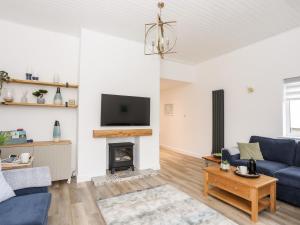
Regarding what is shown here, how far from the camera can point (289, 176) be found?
2643mm

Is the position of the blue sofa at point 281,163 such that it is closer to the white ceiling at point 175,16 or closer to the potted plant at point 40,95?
the white ceiling at point 175,16

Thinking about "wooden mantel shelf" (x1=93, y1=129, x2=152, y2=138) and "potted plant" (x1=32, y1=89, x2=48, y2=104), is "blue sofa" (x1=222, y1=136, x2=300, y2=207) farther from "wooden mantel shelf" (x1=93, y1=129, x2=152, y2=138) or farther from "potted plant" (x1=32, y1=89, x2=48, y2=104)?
"potted plant" (x1=32, y1=89, x2=48, y2=104)

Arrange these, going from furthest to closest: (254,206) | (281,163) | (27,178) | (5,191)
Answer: (281,163) → (254,206) → (27,178) → (5,191)

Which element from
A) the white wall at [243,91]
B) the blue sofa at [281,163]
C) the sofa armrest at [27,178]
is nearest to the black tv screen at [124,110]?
the sofa armrest at [27,178]

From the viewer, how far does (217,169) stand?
115 inches

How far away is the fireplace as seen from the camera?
380 centimetres

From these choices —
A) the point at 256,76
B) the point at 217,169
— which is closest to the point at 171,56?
the point at 256,76

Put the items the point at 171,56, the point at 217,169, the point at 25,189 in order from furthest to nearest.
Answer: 1. the point at 171,56
2. the point at 217,169
3. the point at 25,189

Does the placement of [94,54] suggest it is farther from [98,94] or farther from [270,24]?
[270,24]

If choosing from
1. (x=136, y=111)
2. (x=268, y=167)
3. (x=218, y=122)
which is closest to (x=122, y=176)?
(x=136, y=111)

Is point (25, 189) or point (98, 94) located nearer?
point (25, 189)

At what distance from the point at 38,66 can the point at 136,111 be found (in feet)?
7.23

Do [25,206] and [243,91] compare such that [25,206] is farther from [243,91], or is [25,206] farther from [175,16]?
[243,91]

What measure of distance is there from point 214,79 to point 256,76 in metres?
1.25
